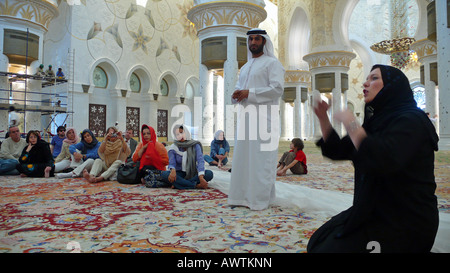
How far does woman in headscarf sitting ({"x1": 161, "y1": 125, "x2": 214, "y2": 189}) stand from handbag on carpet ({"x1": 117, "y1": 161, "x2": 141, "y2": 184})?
1.43 ft

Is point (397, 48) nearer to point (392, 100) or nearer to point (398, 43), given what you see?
point (398, 43)

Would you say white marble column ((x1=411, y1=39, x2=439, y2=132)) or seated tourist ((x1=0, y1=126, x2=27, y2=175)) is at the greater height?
white marble column ((x1=411, y1=39, x2=439, y2=132))

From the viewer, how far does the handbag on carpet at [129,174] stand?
11.6 ft

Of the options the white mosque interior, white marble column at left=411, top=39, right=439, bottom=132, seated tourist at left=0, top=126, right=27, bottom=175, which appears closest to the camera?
seated tourist at left=0, top=126, right=27, bottom=175

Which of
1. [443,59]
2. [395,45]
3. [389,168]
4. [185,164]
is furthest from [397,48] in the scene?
[389,168]

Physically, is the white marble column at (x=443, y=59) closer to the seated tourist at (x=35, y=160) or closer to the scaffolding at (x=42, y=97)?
the seated tourist at (x=35, y=160)

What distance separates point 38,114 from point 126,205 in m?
6.41

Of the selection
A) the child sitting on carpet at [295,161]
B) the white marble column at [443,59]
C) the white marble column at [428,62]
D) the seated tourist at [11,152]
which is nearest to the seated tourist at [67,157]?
the seated tourist at [11,152]

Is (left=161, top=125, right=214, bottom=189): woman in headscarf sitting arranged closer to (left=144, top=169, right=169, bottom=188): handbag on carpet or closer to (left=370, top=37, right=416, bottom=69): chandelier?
(left=144, top=169, right=169, bottom=188): handbag on carpet

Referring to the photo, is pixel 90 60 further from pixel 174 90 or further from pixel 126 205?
pixel 126 205

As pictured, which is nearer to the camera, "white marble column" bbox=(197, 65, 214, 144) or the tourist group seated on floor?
the tourist group seated on floor

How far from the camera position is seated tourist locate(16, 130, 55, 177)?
161 inches

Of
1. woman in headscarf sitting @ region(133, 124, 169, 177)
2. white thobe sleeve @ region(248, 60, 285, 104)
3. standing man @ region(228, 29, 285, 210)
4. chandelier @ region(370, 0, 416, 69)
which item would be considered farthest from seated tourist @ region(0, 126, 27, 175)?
chandelier @ region(370, 0, 416, 69)

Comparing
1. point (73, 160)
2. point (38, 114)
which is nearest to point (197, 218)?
point (73, 160)
